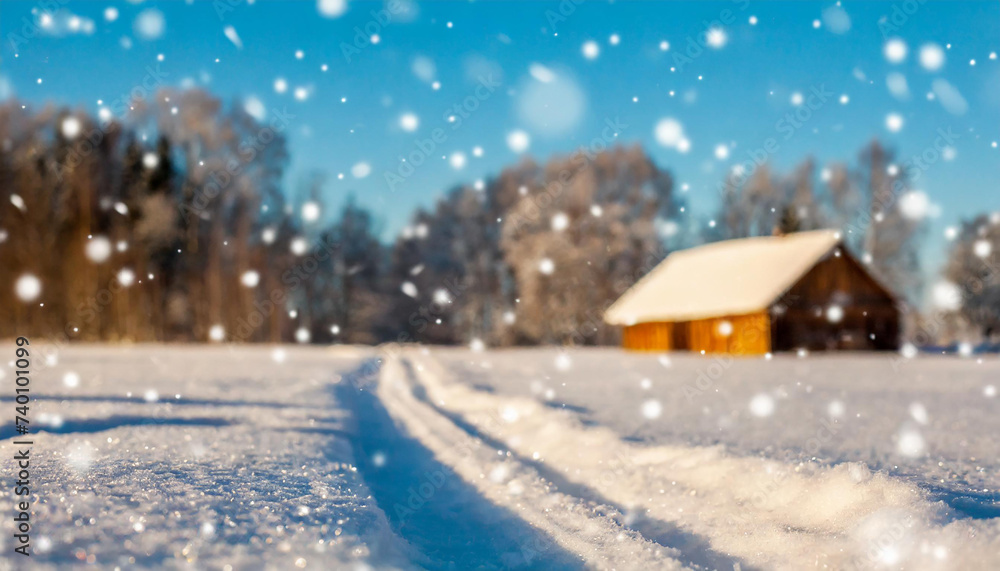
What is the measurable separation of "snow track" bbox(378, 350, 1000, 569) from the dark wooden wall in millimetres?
22895

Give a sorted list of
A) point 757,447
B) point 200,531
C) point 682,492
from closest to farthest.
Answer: point 200,531, point 682,492, point 757,447

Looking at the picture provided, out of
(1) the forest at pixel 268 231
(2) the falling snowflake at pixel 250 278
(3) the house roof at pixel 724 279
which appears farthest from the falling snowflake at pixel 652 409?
(2) the falling snowflake at pixel 250 278

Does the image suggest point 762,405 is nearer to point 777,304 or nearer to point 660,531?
point 660,531

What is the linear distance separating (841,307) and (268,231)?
1266 inches

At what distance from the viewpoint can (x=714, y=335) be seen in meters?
28.7

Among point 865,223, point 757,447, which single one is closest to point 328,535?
point 757,447

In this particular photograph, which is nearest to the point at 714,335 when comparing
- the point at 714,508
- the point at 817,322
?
the point at 817,322

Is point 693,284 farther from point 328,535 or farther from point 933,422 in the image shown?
point 328,535

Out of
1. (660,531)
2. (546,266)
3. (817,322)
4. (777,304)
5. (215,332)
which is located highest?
(546,266)

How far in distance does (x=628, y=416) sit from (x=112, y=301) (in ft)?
128

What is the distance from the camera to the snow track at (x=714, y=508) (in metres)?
3.52

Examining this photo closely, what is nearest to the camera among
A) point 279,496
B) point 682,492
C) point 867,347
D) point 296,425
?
point 279,496

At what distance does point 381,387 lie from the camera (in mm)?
16234

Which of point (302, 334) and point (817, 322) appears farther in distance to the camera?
point (302, 334)
